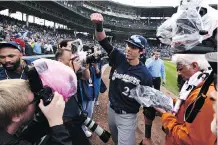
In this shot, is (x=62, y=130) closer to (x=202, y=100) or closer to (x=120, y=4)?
(x=202, y=100)

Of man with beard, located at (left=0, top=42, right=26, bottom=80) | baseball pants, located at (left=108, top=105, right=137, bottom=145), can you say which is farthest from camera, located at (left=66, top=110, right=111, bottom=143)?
man with beard, located at (left=0, top=42, right=26, bottom=80)

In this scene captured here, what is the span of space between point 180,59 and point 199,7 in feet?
1.71

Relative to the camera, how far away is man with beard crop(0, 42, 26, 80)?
305cm

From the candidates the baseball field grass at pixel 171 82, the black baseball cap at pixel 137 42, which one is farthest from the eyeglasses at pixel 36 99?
the baseball field grass at pixel 171 82

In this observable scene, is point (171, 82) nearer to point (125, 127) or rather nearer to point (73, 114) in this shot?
point (125, 127)

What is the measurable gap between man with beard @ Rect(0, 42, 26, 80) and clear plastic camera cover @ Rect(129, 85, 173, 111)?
59.9 inches

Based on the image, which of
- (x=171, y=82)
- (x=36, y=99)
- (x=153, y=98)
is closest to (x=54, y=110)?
(x=36, y=99)

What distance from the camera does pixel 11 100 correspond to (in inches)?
56.6

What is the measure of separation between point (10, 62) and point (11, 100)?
1.77m

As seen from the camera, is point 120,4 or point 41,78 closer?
point 41,78

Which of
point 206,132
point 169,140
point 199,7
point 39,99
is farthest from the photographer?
point 169,140

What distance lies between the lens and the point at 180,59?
234cm

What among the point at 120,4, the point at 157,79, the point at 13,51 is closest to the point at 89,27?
the point at 120,4

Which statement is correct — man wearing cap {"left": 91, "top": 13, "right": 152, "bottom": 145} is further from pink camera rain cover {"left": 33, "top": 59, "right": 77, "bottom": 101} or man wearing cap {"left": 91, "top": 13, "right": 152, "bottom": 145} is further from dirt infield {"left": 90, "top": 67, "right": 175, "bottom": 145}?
pink camera rain cover {"left": 33, "top": 59, "right": 77, "bottom": 101}
